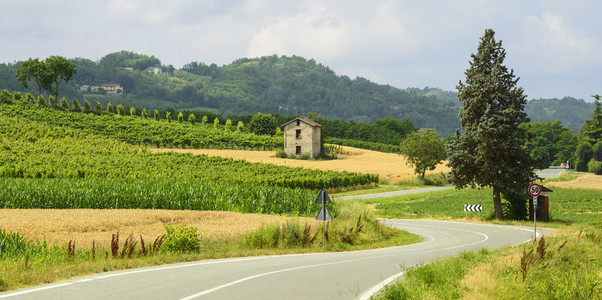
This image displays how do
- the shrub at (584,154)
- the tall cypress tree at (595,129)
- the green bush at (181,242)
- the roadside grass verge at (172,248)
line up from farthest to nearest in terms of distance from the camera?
the tall cypress tree at (595,129) → the shrub at (584,154) → the green bush at (181,242) → the roadside grass verge at (172,248)

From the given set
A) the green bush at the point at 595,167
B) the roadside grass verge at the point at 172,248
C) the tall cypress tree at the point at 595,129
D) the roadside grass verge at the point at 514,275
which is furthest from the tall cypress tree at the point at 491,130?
the tall cypress tree at the point at 595,129

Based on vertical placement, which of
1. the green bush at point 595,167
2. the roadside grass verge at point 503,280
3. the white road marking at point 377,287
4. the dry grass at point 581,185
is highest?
the roadside grass verge at point 503,280

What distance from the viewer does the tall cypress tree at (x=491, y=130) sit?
38375 millimetres

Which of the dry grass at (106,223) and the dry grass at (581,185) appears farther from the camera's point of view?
the dry grass at (581,185)

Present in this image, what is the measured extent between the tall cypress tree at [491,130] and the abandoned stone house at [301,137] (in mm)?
55738

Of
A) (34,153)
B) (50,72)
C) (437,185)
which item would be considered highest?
(50,72)

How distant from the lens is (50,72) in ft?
350

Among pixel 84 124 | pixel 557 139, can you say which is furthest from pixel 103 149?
pixel 557 139

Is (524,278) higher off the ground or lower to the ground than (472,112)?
lower

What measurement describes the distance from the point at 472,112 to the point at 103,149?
48499mm

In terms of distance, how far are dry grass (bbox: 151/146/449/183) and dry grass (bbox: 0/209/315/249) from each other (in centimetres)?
4988

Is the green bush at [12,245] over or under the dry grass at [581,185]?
over

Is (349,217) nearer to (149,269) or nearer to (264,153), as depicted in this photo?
(149,269)

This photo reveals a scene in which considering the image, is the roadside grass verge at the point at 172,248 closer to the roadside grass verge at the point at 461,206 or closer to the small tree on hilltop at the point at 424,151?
the roadside grass verge at the point at 461,206
